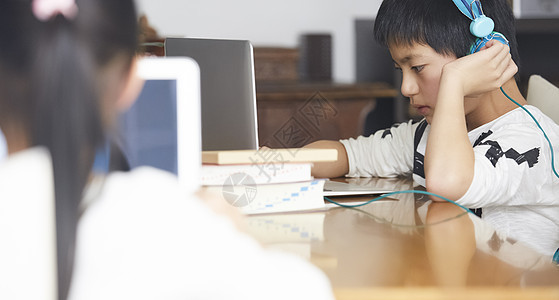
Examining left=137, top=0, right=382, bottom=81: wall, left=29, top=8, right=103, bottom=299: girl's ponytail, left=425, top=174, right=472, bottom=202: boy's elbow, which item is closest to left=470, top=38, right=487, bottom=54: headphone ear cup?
left=425, top=174, right=472, bottom=202: boy's elbow

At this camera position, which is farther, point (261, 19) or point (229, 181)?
point (261, 19)

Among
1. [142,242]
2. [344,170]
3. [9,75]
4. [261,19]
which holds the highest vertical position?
[261,19]

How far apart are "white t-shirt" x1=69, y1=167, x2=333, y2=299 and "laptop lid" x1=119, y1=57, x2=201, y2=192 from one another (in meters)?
0.07

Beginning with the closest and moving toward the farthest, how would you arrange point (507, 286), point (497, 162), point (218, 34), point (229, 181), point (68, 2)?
1. point (68, 2)
2. point (507, 286)
3. point (229, 181)
4. point (497, 162)
5. point (218, 34)

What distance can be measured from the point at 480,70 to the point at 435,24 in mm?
138

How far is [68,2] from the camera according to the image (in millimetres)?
339

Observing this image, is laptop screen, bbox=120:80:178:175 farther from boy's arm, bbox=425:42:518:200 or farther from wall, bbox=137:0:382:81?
wall, bbox=137:0:382:81

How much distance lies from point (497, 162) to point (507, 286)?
1.44 ft

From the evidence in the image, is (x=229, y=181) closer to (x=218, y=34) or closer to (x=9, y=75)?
(x=9, y=75)

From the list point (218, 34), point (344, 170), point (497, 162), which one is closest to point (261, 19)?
point (218, 34)

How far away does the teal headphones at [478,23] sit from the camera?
0.98 metres

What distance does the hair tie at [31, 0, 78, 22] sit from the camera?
0.34 meters

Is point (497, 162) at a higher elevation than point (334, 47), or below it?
below

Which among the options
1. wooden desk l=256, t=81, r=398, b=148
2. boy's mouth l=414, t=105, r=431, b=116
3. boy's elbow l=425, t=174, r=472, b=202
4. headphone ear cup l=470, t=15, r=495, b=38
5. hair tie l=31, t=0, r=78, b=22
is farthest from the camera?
wooden desk l=256, t=81, r=398, b=148
